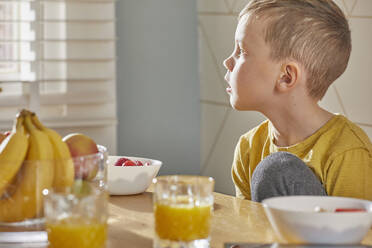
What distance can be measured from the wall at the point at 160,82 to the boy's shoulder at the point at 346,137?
61.6 inches

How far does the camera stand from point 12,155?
932 mm

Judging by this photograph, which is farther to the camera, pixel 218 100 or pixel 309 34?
pixel 218 100

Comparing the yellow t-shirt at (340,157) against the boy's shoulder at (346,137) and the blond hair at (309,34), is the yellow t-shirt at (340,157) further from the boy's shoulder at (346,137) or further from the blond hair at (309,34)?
the blond hair at (309,34)

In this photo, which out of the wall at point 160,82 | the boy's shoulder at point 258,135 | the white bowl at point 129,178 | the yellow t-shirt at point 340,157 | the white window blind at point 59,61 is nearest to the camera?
the white bowl at point 129,178

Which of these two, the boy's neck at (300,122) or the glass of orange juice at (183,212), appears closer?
the glass of orange juice at (183,212)

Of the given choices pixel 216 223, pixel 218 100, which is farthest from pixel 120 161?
pixel 218 100

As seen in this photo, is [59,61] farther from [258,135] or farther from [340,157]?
[340,157]

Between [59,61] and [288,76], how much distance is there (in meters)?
1.46

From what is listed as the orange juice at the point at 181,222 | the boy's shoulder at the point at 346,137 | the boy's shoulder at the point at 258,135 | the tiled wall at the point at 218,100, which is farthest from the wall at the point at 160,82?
the orange juice at the point at 181,222

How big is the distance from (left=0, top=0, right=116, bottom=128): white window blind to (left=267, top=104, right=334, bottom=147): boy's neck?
54.7 inches

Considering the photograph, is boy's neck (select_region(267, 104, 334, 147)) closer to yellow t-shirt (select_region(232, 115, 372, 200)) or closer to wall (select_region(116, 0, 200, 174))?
yellow t-shirt (select_region(232, 115, 372, 200))

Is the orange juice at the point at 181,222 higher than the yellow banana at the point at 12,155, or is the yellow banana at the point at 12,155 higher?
the yellow banana at the point at 12,155

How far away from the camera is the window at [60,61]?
2.74m

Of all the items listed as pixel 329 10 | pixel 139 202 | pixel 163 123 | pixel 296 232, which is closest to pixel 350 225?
pixel 296 232
